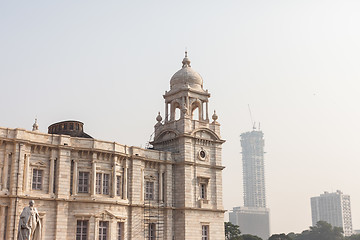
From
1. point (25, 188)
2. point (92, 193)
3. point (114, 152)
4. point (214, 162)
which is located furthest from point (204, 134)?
point (25, 188)

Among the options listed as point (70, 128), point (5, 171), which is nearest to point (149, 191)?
point (70, 128)

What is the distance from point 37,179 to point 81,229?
5204 millimetres

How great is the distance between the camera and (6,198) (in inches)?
1358

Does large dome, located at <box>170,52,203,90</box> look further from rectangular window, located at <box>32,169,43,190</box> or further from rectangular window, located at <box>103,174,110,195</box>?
rectangular window, located at <box>32,169,43,190</box>

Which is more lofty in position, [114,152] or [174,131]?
[174,131]

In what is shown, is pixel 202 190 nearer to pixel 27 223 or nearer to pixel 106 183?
pixel 106 183

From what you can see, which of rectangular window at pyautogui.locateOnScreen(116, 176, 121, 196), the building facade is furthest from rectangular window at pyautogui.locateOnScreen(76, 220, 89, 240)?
rectangular window at pyautogui.locateOnScreen(116, 176, 121, 196)

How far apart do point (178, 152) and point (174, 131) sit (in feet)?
6.72

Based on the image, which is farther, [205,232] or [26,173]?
[205,232]

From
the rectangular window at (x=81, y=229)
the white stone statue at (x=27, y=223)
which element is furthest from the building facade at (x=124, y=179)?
the white stone statue at (x=27, y=223)

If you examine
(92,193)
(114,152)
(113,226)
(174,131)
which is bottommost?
(113,226)

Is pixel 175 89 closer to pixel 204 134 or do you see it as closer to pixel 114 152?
pixel 204 134

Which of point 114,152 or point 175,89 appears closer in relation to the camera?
point 114,152

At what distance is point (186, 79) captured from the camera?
47375 mm
